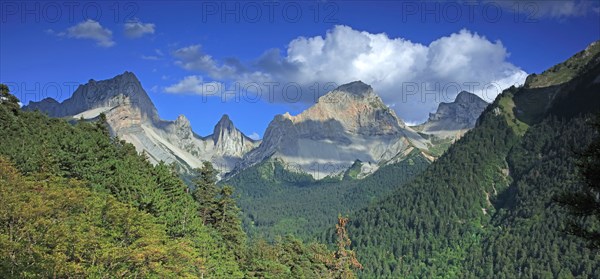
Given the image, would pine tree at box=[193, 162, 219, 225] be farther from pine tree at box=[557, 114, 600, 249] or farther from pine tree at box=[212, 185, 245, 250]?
pine tree at box=[557, 114, 600, 249]

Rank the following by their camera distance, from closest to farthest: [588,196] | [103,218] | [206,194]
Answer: [588,196], [103,218], [206,194]

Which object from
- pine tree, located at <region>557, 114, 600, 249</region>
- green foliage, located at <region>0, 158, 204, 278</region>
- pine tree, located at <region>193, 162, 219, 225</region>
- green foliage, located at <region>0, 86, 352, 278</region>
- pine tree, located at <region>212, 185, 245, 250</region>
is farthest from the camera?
pine tree, located at <region>193, 162, 219, 225</region>

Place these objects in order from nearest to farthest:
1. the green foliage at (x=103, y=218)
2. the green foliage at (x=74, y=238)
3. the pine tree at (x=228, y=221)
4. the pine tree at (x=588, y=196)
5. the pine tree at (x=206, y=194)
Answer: the pine tree at (x=588, y=196) < the green foliage at (x=74, y=238) < the green foliage at (x=103, y=218) < the pine tree at (x=228, y=221) < the pine tree at (x=206, y=194)

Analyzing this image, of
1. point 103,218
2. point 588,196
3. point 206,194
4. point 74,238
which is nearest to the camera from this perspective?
point 588,196

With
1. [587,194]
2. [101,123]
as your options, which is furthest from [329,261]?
[587,194]

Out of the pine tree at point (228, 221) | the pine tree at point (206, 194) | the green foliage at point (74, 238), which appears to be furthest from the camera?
the pine tree at point (206, 194)

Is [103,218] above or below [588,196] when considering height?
above

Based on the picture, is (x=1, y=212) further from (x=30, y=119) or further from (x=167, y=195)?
(x=30, y=119)

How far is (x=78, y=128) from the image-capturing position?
109 metres

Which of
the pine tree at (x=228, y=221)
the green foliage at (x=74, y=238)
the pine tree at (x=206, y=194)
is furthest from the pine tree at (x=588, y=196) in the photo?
the pine tree at (x=206, y=194)

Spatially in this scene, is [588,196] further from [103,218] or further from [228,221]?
[228,221]

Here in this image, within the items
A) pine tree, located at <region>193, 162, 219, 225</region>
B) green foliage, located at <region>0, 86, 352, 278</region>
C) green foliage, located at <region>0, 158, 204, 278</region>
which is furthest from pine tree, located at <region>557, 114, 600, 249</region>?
pine tree, located at <region>193, 162, 219, 225</region>

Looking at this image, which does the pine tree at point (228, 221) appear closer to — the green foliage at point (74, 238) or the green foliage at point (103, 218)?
the green foliage at point (103, 218)

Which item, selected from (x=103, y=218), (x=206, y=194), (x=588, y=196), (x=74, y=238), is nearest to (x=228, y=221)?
(x=206, y=194)
